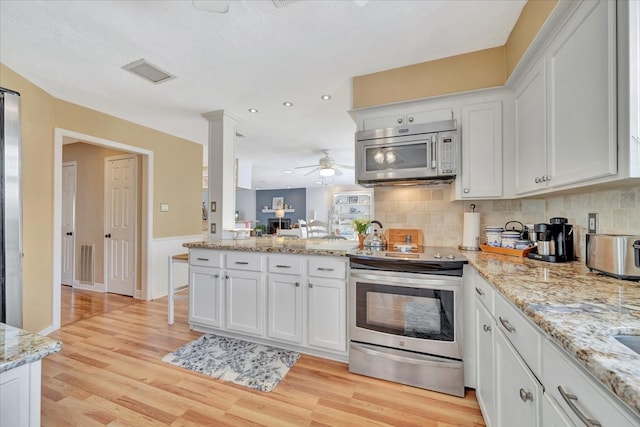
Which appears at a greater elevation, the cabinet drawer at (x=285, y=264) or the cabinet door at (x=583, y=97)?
the cabinet door at (x=583, y=97)

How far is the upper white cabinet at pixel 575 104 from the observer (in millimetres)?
1090

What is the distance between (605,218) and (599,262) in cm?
33

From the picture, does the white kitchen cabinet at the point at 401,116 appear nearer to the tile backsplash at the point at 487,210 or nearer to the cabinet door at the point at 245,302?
the tile backsplash at the point at 487,210

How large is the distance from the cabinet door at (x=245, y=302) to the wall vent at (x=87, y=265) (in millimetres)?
3321

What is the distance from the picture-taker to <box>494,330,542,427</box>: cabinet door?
3.07ft

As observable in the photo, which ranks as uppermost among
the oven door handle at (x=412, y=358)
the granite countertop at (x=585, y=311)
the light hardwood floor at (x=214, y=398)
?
the granite countertop at (x=585, y=311)

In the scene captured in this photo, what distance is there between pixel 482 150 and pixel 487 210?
1.85ft

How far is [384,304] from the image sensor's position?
2041 millimetres

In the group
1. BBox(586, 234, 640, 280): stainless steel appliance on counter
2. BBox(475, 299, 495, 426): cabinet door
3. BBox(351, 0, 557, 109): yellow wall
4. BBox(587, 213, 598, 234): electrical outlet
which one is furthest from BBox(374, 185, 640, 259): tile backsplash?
BBox(351, 0, 557, 109): yellow wall

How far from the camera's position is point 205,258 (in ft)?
9.08

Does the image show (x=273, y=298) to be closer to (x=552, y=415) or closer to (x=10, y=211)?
(x=10, y=211)

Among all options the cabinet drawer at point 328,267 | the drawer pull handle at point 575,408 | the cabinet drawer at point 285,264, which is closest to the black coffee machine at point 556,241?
the drawer pull handle at point 575,408

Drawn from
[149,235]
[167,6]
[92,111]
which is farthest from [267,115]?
[149,235]

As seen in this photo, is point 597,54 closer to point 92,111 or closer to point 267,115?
point 267,115
